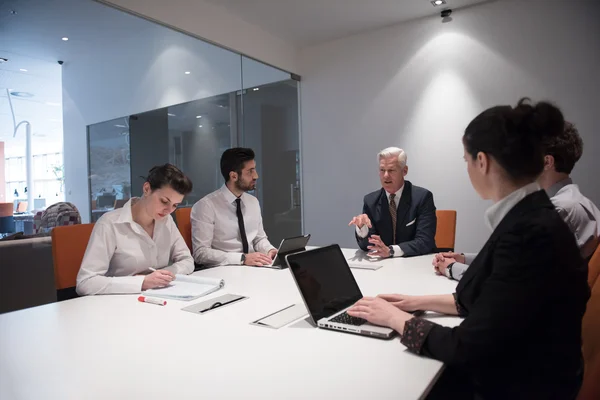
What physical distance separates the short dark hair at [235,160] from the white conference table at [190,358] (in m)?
1.52

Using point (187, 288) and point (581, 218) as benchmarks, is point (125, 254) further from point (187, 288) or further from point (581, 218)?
point (581, 218)

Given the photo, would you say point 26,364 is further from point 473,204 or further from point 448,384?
point 473,204

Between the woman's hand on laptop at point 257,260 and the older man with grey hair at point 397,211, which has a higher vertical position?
the older man with grey hair at point 397,211

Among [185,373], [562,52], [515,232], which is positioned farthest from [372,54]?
[185,373]

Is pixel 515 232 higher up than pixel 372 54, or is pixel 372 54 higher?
pixel 372 54

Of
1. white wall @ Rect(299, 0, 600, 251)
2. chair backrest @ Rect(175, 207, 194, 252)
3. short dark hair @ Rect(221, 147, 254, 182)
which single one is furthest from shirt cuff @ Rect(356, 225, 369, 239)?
white wall @ Rect(299, 0, 600, 251)

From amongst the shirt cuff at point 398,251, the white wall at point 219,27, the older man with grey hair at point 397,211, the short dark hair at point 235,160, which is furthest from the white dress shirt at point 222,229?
the white wall at point 219,27

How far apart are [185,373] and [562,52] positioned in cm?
420

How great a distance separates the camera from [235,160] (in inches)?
119

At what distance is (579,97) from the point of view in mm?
3561

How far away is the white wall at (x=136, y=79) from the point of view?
3428 millimetres

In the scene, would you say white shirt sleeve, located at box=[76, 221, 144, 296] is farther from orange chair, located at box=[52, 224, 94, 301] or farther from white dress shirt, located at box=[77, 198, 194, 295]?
orange chair, located at box=[52, 224, 94, 301]

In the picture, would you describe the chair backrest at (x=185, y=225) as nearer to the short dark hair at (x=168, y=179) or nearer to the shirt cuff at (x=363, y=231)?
the short dark hair at (x=168, y=179)

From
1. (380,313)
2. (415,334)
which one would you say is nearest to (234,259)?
(380,313)
